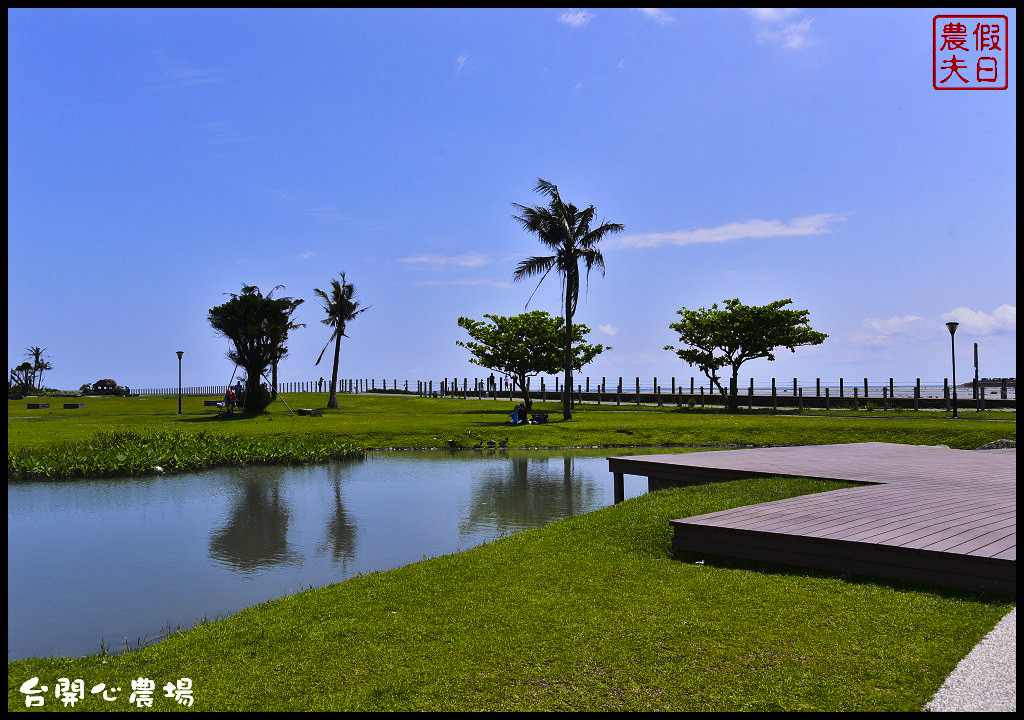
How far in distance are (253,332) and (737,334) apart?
26243 millimetres

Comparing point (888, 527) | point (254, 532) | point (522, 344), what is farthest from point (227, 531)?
point (522, 344)

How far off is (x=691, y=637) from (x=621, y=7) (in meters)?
3.91

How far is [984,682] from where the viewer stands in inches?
182

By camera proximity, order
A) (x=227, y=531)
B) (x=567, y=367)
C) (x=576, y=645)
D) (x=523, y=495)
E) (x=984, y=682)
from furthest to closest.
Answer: (x=567, y=367) → (x=523, y=495) → (x=227, y=531) → (x=576, y=645) → (x=984, y=682)

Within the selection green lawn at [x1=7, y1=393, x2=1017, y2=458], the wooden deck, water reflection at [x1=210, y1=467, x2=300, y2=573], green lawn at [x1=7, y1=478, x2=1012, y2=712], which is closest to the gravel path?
green lawn at [x1=7, y1=478, x2=1012, y2=712]

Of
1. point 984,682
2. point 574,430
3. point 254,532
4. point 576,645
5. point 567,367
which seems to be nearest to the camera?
point 984,682

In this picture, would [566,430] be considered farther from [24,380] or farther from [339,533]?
[24,380]

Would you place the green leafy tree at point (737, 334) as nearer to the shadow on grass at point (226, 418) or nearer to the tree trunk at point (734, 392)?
the tree trunk at point (734, 392)

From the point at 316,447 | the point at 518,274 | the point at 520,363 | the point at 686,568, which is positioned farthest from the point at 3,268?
the point at 520,363

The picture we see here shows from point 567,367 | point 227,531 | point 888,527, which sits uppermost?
point 567,367

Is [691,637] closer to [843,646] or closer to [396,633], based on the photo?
[843,646]

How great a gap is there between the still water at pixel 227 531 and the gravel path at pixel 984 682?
20.0ft

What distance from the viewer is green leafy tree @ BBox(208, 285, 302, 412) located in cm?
3822

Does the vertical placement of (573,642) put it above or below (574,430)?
above
